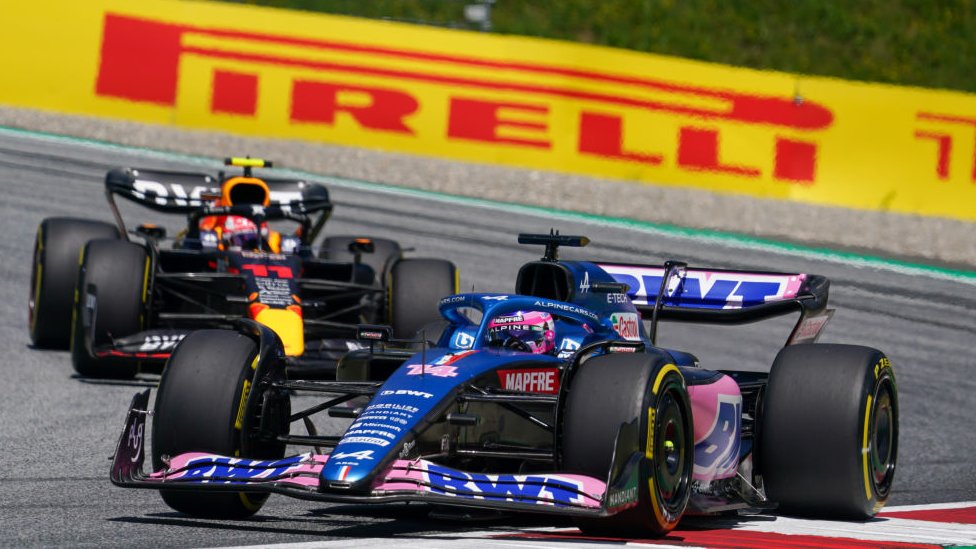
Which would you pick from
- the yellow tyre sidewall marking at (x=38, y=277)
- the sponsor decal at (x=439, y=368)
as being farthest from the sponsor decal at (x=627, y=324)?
the yellow tyre sidewall marking at (x=38, y=277)

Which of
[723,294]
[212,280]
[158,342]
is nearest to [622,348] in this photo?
[723,294]

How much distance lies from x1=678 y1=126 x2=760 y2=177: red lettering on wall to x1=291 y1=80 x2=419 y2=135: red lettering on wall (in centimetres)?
336

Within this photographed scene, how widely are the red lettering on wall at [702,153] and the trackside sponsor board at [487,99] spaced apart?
17 millimetres

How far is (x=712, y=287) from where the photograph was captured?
9.80 meters

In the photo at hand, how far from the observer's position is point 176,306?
534 inches

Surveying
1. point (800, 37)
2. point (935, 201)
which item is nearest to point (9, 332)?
point (935, 201)

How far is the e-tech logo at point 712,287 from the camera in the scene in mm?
9695

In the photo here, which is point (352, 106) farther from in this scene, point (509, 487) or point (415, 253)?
point (509, 487)

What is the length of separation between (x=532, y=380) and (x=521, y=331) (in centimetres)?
39

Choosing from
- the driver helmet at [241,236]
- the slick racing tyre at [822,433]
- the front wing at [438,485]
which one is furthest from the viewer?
the driver helmet at [241,236]

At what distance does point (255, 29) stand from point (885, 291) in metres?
8.62

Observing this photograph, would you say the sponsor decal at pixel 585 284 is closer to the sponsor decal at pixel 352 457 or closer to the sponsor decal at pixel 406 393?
the sponsor decal at pixel 406 393

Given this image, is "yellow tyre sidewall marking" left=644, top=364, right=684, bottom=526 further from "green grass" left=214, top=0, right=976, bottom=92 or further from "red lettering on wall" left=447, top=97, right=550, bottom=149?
"green grass" left=214, top=0, right=976, bottom=92

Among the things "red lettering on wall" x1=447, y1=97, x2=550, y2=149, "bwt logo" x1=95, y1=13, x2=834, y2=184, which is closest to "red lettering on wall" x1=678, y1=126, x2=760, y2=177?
"bwt logo" x1=95, y1=13, x2=834, y2=184
